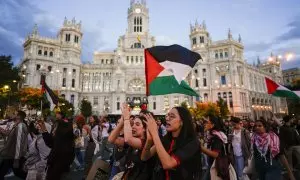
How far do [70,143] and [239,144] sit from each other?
5.33 metres

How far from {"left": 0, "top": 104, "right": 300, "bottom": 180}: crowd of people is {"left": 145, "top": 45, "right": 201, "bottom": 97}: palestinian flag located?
2.25 m

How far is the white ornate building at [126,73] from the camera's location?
6334 cm

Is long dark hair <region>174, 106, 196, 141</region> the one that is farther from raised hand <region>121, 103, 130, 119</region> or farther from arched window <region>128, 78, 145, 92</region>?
arched window <region>128, 78, 145, 92</region>

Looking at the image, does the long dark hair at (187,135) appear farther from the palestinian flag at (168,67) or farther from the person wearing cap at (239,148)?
the person wearing cap at (239,148)

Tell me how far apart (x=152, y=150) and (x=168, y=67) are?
199 inches

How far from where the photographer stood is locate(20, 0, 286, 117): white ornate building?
208 feet

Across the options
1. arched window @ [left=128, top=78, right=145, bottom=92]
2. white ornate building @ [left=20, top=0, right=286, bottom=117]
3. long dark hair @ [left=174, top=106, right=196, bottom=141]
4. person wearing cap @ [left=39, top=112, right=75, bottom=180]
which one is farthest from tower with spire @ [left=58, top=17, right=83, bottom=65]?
long dark hair @ [left=174, top=106, right=196, bottom=141]

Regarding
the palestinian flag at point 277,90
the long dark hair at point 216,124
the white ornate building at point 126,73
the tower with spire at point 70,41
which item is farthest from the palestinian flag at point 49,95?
the tower with spire at point 70,41

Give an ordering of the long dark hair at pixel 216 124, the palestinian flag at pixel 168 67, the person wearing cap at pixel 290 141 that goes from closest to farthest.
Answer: the long dark hair at pixel 216 124, the person wearing cap at pixel 290 141, the palestinian flag at pixel 168 67

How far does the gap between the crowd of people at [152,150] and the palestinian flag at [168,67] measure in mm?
2245

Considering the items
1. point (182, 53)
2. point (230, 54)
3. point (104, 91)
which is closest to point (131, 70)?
point (104, 91)

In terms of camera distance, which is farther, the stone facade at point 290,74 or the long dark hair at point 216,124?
the stone facade at point 290,74

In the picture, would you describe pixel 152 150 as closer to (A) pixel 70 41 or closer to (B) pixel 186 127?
(B) pixel 186 127

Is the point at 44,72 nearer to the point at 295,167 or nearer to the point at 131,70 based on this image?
the point at 131,70
